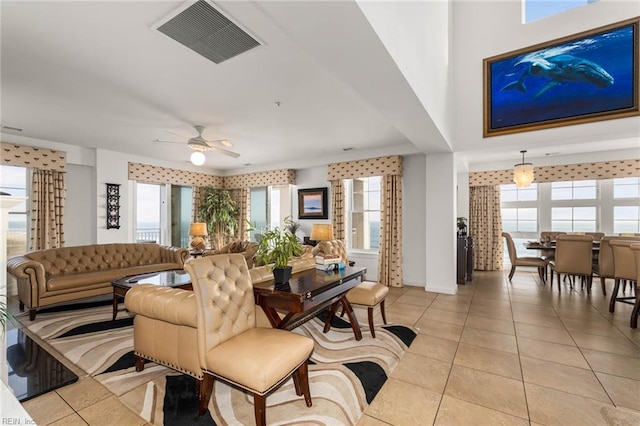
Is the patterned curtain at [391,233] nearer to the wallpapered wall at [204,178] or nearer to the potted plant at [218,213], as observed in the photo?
the wallpapered wall at [204,178]

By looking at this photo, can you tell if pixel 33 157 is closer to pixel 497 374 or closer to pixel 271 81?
pixel 271 81

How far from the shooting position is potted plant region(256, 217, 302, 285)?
98.4 inches

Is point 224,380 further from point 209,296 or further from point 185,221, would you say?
point 185,221

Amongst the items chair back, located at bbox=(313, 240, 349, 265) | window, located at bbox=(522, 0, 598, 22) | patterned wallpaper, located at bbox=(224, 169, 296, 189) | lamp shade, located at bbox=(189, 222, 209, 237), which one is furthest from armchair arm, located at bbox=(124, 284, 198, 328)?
window, located at bbox=(522, 0, 598, 22)

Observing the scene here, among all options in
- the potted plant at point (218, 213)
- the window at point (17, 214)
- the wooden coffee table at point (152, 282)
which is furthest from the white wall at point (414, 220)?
the window at point (17, 214)

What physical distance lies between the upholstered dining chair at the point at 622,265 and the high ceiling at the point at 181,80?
2786 millimetres

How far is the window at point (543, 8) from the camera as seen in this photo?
405 centimetres

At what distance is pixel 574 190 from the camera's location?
21.0 ft

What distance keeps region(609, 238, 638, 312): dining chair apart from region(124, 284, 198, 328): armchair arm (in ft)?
17.4

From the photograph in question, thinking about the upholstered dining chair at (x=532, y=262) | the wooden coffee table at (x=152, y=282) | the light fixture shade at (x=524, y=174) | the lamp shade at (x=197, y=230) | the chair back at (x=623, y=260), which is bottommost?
the upholstered dining chair at (x=532, y=262)

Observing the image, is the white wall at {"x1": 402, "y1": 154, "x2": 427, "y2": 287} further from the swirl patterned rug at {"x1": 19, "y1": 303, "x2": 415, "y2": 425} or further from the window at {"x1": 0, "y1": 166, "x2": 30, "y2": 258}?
the window at {"x1": 0, "y1": 166, "x2": 30, "y2": 258}

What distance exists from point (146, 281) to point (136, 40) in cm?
271

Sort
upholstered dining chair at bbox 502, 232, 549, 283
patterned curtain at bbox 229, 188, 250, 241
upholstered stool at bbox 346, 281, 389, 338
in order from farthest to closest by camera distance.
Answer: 1. patterned curtain at bbox 229, 188, 250, 241
2. upholstered dining chair at bbox 502, 232, 549, 283
3. upholstered stool at bbox 346, 281, 389, 338

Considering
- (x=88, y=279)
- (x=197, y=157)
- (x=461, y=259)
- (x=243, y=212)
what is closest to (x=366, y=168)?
(x=461, y=259)
